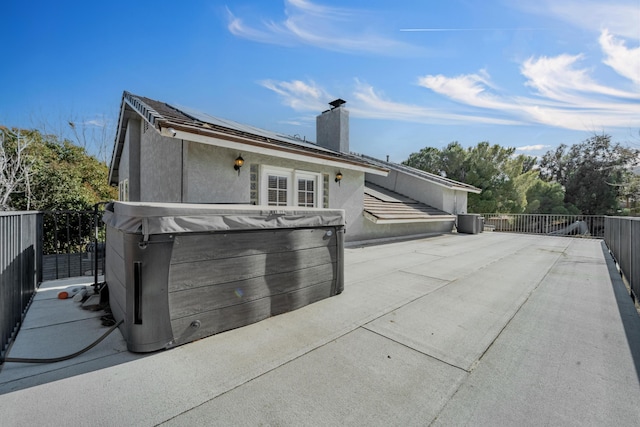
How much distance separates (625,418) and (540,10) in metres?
8.77

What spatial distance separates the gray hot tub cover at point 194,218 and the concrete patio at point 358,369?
1049mm

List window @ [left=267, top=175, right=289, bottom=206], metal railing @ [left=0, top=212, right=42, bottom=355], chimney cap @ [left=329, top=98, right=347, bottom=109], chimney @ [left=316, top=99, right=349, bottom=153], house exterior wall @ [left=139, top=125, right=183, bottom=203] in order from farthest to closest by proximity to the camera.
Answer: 1. chimney cap @ [left=329, top=98, right=347, bottom=109]
2. chimney @ [left=316, top=99, right=349, bottom=153]
3. window @ [left=267, top=175, right=289, bottom=206]
4. house exterior wall @ [left=139, top=125, right=183, bottom=203]
5. metal railing @ [left=0, top=212, right=42, bottom=355]

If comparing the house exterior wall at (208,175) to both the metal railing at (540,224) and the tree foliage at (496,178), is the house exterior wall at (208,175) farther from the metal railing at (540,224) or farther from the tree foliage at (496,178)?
the tree foliage at (496,178)

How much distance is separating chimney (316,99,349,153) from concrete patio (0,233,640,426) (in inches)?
350

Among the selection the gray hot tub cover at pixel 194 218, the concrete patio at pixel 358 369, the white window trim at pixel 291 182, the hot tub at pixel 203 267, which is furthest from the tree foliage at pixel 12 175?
the gray hot tub cover at pixel 194 218

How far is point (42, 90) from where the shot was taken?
1473 centimetres

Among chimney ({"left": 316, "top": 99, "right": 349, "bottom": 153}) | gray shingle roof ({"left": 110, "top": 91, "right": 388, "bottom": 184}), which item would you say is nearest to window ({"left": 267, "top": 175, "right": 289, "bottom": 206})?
gray shingle roof ({"left": 110, "top": 91, "right": 388, "bottom": 184})

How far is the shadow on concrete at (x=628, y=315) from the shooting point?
2.50m

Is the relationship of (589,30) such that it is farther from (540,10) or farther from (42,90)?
(42,90)

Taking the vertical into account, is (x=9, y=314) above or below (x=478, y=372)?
above

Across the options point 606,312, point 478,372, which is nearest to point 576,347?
point 478,372

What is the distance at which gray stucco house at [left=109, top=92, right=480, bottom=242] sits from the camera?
577cm

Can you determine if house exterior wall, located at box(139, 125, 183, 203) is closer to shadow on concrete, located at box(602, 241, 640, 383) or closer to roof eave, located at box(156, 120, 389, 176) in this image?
roof eave, located at box(156, 120, 389, 176)

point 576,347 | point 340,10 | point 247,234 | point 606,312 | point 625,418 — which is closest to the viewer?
point 625,418
